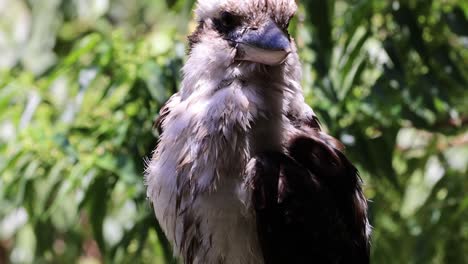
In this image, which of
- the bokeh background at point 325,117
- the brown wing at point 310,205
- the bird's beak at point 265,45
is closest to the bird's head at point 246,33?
the bird's beak at point 265,45

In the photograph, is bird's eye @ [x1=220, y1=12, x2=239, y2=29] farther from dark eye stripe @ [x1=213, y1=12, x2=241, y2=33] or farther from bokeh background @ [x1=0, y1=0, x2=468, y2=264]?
bokeh background @ [x1=0, y1=0, x2=468, y2=264]

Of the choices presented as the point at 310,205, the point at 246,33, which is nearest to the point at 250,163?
the point at 310,205

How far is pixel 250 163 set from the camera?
187cm

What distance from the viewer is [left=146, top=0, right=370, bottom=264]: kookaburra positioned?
186 cm

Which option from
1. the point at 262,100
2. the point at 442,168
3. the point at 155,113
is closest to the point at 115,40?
the point at 155,113

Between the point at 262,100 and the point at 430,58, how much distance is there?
2.85ft

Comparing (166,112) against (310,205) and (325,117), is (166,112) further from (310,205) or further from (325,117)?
(325,117)

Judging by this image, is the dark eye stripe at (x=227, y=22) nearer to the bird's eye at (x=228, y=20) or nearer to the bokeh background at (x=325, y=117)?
the bird's eye at (x=228, y=20)

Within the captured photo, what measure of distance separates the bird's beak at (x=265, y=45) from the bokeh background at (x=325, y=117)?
1.94 feet

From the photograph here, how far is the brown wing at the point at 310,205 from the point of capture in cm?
186

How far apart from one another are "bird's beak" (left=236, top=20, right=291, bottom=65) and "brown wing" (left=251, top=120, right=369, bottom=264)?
0.21 m

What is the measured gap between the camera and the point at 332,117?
2.55 metres

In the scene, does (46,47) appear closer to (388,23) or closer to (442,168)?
(388,23)

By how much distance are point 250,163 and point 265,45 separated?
0.25 metres
